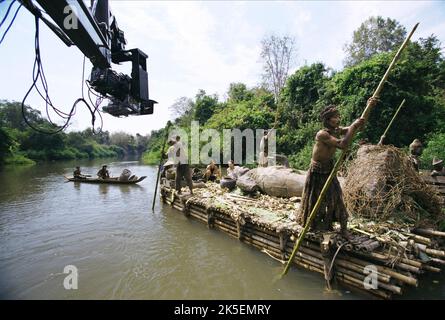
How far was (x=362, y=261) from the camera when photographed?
11.7 ft

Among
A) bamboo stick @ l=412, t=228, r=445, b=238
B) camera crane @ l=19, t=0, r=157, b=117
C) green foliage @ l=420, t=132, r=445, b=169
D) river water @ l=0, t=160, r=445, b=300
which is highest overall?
camera crane @ l=19, t=0, r=157, b=117

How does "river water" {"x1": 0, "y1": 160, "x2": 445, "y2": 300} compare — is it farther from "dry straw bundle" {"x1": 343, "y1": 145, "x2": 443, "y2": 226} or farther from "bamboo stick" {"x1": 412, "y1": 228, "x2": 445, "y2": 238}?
"dry straw bundle" {"x1": 343, "y1": 145, "x2": 443, "y2": 226}

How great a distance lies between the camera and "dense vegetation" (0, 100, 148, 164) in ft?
105

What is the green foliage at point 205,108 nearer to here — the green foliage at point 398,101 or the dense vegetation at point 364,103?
the dense vegetation at point 364,103

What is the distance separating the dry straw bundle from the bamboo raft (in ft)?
1.25

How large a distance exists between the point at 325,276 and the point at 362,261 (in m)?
0.61

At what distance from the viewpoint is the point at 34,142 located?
40688mm

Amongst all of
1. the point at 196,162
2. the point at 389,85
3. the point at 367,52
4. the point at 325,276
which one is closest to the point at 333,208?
the point at 325,276

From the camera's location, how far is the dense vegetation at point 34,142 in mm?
31906

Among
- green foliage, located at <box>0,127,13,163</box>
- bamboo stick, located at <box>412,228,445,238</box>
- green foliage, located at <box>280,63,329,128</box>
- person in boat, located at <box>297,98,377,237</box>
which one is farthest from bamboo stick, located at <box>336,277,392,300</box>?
green foliage, located at <box>0,127,13,163</box>

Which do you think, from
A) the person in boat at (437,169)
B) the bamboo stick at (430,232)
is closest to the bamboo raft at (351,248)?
the bamboo stick at (430,232)

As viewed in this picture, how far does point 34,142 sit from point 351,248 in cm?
4843

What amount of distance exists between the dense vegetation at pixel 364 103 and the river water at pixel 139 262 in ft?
22.2

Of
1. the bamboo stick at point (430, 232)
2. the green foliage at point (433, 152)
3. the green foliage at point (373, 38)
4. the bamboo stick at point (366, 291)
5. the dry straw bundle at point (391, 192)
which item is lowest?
the bamboo stick at point (366, 291)
